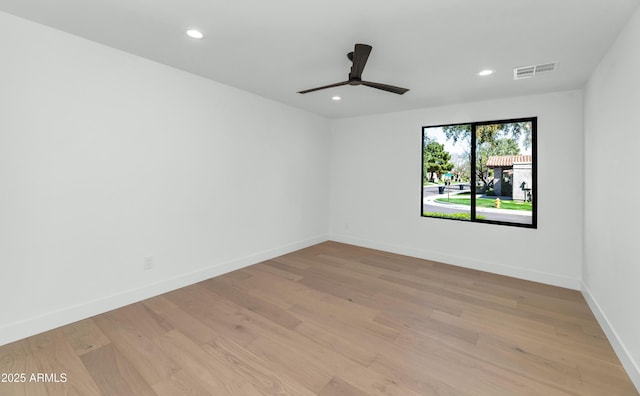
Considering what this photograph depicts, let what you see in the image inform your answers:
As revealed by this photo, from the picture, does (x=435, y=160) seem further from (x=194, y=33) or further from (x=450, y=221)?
(x=194, y=33)

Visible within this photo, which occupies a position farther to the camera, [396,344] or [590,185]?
[590,185]

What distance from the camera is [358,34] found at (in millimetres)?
2168

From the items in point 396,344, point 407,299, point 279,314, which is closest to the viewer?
point 396,344

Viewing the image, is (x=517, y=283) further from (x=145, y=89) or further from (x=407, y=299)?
(x=145, y=89)

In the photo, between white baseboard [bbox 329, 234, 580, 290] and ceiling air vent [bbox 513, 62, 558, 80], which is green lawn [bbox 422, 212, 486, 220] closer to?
white baseboard [bbox 329, 234, 580, 290]

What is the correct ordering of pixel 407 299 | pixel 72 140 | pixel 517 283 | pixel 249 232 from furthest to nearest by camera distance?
pixel 249 232, pixel 517 283, pixel 407 299, pixel 72 140

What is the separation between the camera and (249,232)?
396cm

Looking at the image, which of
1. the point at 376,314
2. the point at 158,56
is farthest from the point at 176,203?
the point at 376,314

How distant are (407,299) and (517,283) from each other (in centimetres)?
165

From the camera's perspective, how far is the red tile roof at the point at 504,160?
3714 mm

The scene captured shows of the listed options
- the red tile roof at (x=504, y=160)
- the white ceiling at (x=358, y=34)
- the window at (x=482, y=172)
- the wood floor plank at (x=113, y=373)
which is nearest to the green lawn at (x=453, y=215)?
the window at (x=482, y=172)

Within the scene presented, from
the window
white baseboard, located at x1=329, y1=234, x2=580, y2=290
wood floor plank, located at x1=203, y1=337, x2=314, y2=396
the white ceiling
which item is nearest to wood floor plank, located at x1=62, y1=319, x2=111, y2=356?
wood floor plank, located at x1=203, y1=337, x2=314, y2=396

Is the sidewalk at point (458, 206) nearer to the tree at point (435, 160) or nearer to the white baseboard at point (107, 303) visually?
the tree at point (435, 160)

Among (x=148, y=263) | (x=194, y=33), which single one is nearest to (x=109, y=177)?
(x=148, y=263)
